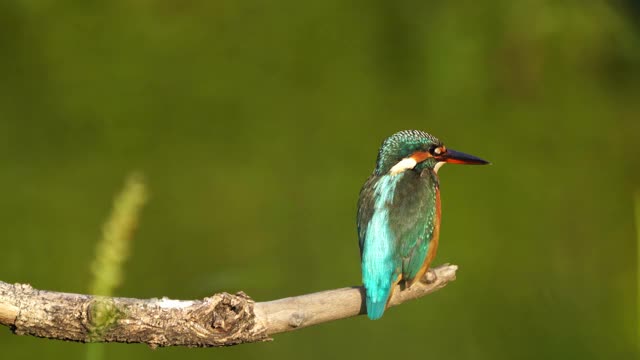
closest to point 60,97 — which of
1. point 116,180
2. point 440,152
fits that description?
point 116,180

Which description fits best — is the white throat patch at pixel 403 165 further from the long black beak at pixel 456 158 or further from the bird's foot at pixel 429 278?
the bird's foot at pixel 429 278

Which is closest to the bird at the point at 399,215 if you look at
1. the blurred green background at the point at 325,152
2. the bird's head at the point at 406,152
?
the bird's head at the point at 406,152

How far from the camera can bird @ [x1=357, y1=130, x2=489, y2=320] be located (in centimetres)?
255

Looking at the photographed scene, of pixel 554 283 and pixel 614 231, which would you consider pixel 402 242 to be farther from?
pixel 614 231

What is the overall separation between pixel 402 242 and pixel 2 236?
7.02 feet

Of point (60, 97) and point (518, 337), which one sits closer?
point (518, 337)

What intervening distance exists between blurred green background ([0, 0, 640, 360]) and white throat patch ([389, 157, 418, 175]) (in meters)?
1.08

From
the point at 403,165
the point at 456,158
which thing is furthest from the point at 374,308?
the point at 456,158

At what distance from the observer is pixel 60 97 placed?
201 inches

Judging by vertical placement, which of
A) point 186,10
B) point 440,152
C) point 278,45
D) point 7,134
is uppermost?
point 186,10

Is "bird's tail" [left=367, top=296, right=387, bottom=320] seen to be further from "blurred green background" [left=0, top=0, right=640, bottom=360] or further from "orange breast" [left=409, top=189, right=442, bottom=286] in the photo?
"blurred green background" [left=0, top=0, right=640, bottom=360]

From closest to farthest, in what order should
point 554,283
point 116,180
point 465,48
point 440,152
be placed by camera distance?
point 440,152 < point 554,283 < point 116,180 < point 465,48

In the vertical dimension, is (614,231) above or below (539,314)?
above

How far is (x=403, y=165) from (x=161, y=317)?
3.27 ft
